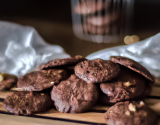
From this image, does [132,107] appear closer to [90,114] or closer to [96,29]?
[90,114]

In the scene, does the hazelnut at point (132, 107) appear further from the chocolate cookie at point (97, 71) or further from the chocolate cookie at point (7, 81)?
the chocolate cookie at point (7, 81)

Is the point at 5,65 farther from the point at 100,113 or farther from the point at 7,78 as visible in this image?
the point at 100,113

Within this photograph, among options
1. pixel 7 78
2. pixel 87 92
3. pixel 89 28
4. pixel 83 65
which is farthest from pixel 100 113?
pixel 89 28

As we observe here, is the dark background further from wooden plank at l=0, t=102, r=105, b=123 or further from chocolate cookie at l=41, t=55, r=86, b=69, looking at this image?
wooden plank at l=0, t=102, r=105, b=123

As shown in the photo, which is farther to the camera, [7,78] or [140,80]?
[7,78]

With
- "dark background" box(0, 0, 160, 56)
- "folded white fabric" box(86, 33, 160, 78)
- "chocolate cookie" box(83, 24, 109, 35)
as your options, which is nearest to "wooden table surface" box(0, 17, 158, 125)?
"dark background" box(0, 0, 160, 56)

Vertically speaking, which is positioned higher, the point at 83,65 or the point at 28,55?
the point at 28,55
